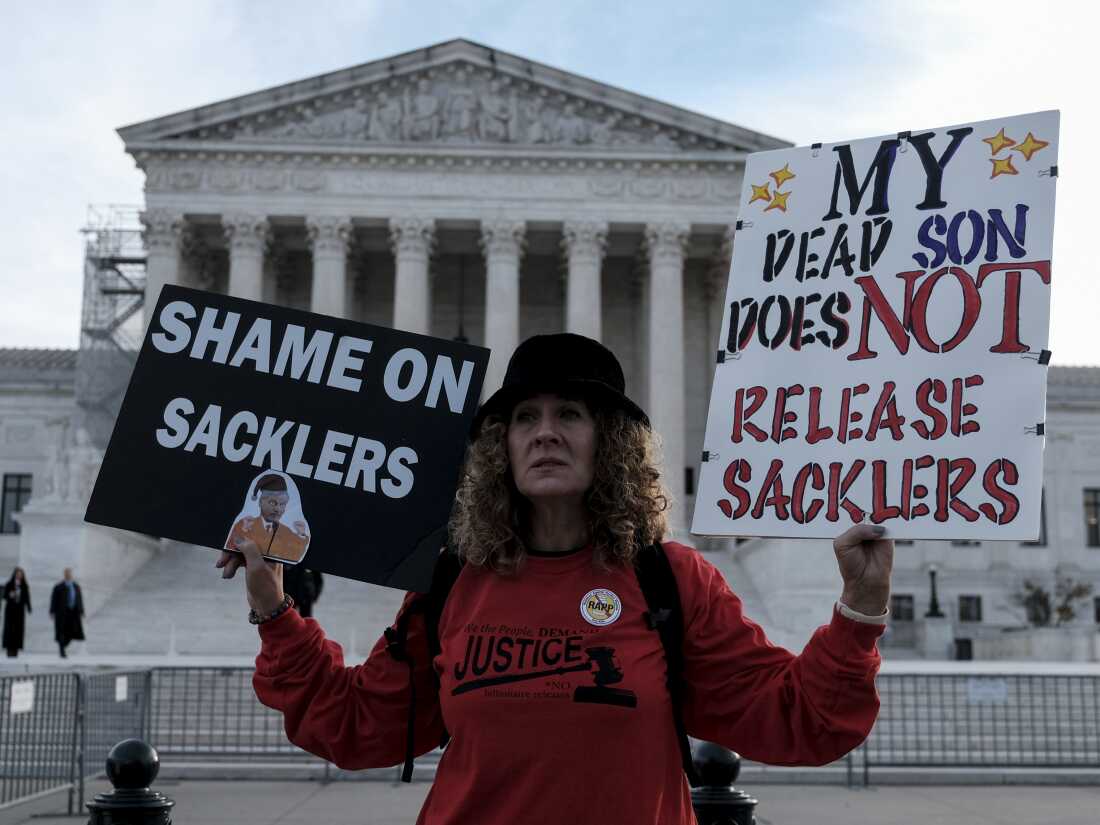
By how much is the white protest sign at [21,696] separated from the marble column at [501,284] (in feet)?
109

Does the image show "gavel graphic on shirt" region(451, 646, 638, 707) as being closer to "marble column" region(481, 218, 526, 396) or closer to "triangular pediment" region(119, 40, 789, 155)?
"marble column" region(481, 218, 526, 396)

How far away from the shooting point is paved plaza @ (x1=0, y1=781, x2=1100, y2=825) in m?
9.62

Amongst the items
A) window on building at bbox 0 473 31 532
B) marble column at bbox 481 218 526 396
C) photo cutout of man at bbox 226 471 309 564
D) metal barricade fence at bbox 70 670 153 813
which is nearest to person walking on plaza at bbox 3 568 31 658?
metal barricade fence at bbox 70 670 153 813

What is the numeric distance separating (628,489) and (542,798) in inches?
35.6

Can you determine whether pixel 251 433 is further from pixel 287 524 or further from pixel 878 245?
pixel 878 245

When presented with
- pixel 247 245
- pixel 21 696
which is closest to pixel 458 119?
pixel 247 245

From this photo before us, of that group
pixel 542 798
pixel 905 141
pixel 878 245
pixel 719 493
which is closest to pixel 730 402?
pixel 719 493

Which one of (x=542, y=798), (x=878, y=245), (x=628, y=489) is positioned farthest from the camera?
(x=878, y=245)

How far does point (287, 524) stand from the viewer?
3922 mm

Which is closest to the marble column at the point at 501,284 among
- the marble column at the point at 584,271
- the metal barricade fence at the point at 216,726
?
the marble column at the point at 584,271

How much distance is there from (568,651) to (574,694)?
13cm

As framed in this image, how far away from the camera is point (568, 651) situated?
129 inches

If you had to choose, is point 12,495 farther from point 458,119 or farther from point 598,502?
point 598,502

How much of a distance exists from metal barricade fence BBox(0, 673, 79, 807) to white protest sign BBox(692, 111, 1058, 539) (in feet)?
27.4
